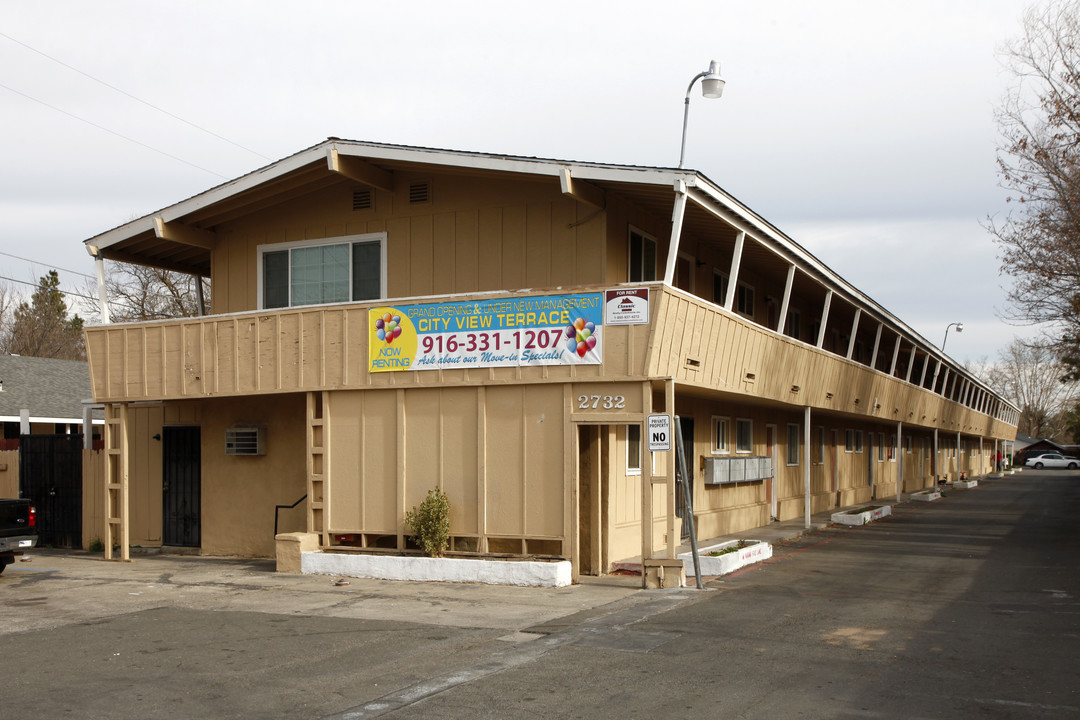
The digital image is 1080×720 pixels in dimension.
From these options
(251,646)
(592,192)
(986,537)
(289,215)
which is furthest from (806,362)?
(251,646)

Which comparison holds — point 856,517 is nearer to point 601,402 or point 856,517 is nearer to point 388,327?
point 601,402

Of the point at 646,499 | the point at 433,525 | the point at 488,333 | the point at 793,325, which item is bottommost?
the point at 433,525

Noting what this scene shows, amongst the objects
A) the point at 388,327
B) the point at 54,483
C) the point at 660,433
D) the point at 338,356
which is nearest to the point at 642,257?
the point at 388,327

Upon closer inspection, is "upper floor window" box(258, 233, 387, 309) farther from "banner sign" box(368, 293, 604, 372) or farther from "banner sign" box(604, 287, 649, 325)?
"banner sign" box(604, 287, 649, 325)

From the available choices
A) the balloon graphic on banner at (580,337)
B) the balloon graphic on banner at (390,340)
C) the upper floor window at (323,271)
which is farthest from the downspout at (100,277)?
the balloon graphic on banner at (580,337)

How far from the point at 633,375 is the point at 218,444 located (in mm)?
8850

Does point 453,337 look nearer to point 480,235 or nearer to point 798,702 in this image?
point 480,235

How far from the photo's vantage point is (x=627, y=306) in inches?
534

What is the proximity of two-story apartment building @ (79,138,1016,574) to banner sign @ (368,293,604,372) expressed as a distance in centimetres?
3

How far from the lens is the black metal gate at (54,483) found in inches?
773

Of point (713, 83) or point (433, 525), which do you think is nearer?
point (433, 525)

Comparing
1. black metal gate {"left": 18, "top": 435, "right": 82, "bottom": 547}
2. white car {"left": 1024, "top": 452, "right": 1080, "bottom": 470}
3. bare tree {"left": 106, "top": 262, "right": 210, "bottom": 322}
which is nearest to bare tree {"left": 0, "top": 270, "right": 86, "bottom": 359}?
bare tree {"left": 106, "top": 262, "right": 210, "bottom": 322}

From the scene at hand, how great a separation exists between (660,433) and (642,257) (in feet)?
14.8

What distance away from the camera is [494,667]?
871 cm
